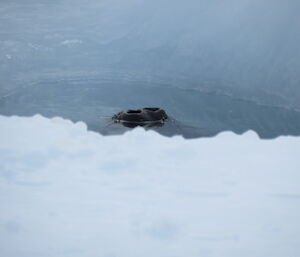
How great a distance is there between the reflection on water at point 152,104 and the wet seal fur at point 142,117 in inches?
2.5

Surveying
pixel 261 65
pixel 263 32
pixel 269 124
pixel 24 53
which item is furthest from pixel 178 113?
pixel 24 53

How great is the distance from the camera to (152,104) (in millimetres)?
5125

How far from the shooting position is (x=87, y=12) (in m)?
6.27

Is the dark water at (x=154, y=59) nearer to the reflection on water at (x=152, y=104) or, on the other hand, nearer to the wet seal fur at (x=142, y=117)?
the reflection on water at (x=152, y=104)

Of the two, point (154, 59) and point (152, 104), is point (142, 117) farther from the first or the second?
point (154, 59)

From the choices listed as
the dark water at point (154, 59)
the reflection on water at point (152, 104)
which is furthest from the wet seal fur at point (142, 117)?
the dark water at point (154, 59)

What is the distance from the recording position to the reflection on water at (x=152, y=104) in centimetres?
419

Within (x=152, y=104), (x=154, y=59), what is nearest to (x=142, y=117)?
(x=152, y=104)

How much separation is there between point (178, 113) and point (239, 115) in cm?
60

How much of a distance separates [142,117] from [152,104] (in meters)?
1.18

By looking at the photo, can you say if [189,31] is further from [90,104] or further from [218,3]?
[90,104]

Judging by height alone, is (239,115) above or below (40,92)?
below

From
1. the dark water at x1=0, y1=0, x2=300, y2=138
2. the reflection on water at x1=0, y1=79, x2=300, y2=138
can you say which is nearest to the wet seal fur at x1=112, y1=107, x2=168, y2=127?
the reflection on water at x1=0, y1=79, x2=300, y2=138

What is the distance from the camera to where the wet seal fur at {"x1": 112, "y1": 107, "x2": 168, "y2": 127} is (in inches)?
155
